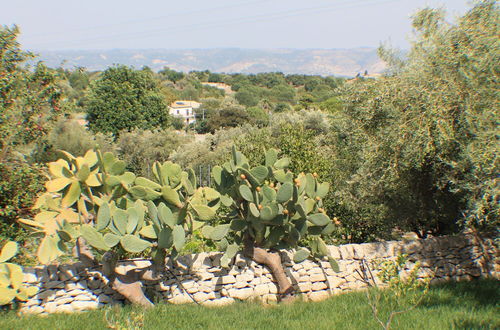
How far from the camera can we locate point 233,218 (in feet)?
24.8

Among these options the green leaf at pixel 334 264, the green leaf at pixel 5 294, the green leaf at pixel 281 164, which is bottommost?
the green leaf at pixel 334 264

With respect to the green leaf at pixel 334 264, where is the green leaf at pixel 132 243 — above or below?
above

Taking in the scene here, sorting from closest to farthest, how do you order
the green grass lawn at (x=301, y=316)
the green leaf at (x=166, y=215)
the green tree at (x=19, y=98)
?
the green grass lawn at (x=301, y=316) < the green leaf at (x=166, y=215) < the green tree at (x=19, y=98)

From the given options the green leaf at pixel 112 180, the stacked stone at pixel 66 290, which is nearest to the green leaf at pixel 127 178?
the green leaf at pixel 112 180

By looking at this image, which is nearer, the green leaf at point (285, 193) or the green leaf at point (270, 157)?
the green leaf at point (285, 193)

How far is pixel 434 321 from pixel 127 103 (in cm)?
4016

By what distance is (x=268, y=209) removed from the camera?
21.7 ft

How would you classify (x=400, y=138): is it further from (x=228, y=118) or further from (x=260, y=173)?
(x=228, y=118)

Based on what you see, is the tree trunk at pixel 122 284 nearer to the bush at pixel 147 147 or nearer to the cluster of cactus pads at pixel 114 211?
the cluster of cactus pads at pixel 114 211

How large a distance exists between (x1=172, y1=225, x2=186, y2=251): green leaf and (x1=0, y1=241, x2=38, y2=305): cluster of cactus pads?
6.80 ft

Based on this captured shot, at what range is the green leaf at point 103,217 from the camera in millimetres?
6340

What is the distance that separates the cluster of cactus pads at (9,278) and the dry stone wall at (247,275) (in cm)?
77

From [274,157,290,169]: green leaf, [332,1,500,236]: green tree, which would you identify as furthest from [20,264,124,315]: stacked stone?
[332,1,500,236]: green tree

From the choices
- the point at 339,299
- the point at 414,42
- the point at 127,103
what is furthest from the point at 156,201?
the point at 127,103
